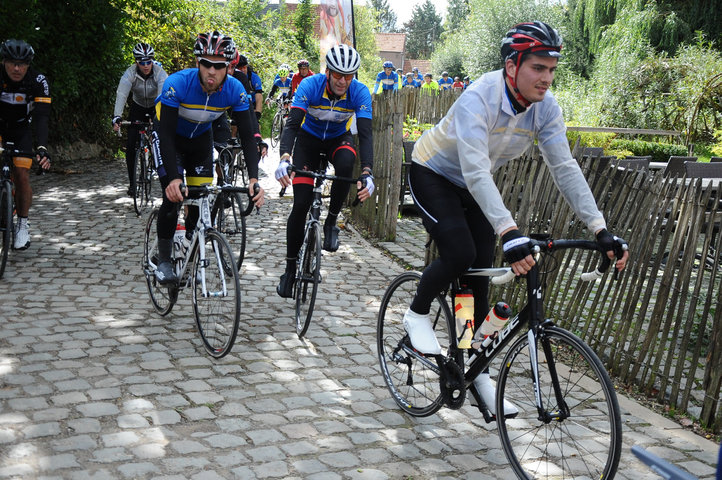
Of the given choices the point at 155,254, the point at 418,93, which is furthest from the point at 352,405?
the point at 418,93

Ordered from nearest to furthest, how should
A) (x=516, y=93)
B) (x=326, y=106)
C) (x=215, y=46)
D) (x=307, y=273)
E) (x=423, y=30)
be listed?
(x=516, y=93), (x=215, y=46), (x=307, y=273), (x=326, y=106), (x=423, y=30)

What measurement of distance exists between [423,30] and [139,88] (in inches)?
5967

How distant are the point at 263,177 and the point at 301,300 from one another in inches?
394

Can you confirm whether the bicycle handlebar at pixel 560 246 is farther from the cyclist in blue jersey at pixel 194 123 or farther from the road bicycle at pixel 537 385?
the cyclist in blue jersey at pixel 194 123

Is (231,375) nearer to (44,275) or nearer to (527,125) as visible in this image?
(527,125)

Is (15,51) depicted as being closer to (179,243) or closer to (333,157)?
(179,243)

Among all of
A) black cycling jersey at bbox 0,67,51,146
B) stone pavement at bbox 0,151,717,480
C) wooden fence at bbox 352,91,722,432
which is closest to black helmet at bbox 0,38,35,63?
black cycling jersey at bbox 0,67,51,146

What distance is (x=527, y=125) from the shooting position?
13.1 feet

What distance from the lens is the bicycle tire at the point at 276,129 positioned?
76.7ft

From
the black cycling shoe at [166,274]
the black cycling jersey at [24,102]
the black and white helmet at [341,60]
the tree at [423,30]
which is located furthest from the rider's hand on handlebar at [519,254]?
the tree at [423,30]

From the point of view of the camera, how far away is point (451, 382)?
4207 mm

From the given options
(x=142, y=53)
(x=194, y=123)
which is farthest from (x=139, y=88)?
(x=194, y=123)

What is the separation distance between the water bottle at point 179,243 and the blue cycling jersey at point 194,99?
787 millimetres

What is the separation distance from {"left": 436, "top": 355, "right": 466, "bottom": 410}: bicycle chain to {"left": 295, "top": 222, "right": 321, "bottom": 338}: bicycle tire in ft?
6.40
